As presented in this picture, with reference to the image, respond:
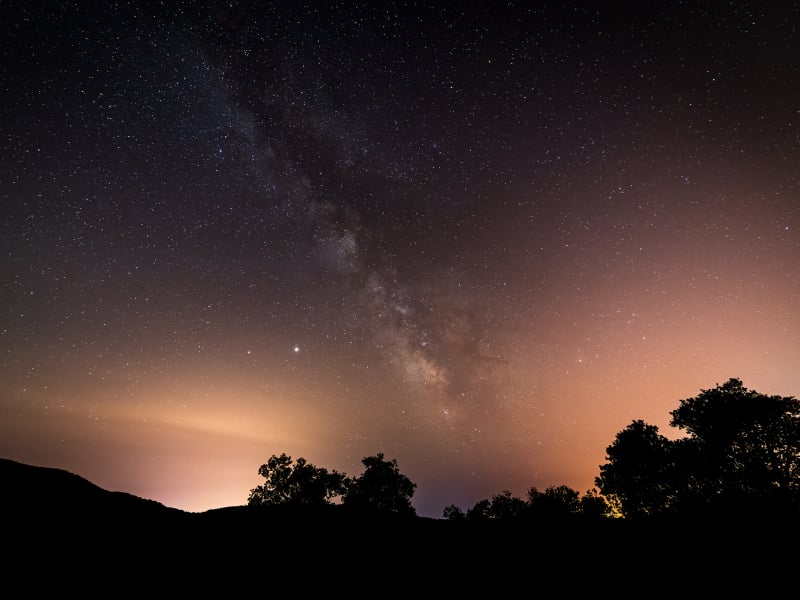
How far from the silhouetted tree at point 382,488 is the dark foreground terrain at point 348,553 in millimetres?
31767

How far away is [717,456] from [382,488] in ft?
109

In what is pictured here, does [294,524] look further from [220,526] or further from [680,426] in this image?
[680,426]

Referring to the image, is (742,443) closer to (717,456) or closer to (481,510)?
(717,456)

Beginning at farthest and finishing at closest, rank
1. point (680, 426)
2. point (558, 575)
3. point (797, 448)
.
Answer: point (680, 426), point (797, 448), point (558, 575)

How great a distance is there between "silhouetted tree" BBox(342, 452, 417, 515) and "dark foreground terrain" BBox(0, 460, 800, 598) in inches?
1251

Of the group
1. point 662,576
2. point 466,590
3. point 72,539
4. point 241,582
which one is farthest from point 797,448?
point 72,539

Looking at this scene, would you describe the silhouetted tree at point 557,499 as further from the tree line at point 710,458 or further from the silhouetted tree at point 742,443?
the silhouetted tree at point 742,443

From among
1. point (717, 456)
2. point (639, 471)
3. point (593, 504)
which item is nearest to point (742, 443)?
point (717, 456)

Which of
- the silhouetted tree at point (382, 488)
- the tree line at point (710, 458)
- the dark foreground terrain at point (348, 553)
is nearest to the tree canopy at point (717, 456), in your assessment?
the tree line at point (710, 458)

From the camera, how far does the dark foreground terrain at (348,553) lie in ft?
30.9

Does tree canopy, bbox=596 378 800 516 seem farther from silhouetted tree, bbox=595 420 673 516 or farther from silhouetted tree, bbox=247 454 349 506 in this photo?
silhouetted tree, bbox=247 454 349 506

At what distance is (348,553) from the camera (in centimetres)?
1200

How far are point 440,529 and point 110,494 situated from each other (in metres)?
13.6

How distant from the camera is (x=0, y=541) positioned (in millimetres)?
9680
